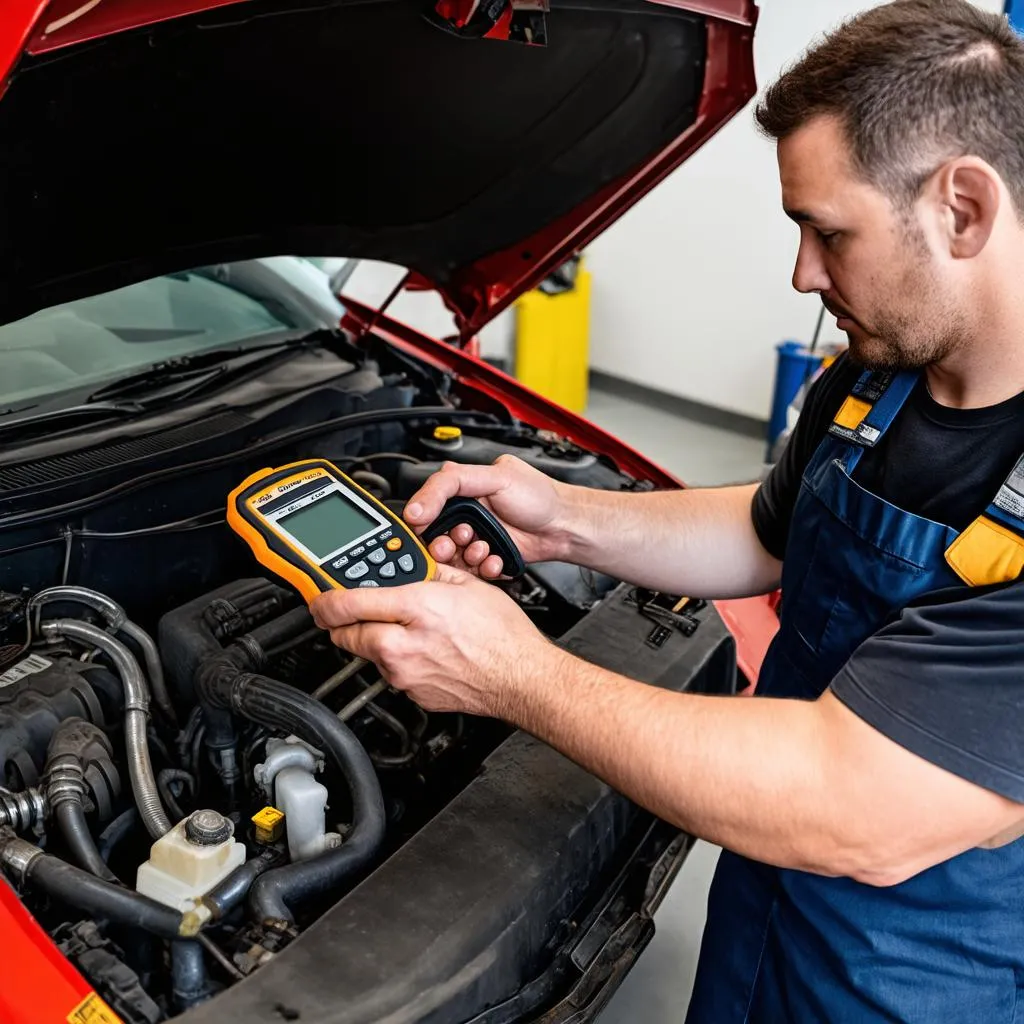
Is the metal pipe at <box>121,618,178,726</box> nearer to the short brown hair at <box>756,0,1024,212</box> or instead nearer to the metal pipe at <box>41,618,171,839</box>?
the metal pipe at <box>41,618,171,839</box>

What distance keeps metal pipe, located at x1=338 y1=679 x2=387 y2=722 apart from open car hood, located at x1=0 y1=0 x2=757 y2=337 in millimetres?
670

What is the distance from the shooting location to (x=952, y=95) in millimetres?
885

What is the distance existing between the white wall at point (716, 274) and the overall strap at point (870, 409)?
3181 millimetres

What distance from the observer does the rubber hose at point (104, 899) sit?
0.93 meters

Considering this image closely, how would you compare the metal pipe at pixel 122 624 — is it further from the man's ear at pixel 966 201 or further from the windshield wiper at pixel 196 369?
the man's ear at pixel 966 201

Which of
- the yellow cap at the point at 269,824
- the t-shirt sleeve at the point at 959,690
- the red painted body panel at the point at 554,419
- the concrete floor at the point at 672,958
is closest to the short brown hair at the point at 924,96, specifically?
the t-shirt sleeve at the point at 959,690

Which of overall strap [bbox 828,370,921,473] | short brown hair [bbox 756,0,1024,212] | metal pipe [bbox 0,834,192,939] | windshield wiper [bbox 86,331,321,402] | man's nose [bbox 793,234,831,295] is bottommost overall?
metal pipe [bbox 0,834,192,939]

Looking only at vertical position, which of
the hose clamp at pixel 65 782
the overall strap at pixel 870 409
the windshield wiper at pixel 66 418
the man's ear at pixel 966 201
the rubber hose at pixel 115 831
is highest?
the man's ear at pixel 966 201

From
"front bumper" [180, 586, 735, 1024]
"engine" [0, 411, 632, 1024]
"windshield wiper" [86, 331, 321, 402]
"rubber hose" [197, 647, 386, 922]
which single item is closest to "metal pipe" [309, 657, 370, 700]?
"engine" [0, 411, 632, 1024]

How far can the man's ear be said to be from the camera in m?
0.86

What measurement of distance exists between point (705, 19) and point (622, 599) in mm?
844

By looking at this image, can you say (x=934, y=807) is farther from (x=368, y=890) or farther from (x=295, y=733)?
(x=295, y=733)

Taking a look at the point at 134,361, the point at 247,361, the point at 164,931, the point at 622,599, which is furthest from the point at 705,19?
the point at 164,931

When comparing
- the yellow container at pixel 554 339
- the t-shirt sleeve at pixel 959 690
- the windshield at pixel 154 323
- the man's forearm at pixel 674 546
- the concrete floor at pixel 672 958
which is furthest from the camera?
the yellow container at pixel 554 339
